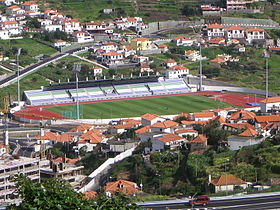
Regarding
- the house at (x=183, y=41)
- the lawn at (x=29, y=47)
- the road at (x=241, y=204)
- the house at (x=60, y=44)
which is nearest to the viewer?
the road at (x=241, y=204)

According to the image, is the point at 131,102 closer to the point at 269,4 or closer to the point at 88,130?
the point at 88,130

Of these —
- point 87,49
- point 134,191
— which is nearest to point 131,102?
point 87,49

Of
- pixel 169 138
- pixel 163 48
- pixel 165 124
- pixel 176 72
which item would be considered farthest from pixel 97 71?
pixel 169 138

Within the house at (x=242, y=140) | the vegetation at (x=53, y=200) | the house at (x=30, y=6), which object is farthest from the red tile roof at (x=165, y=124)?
the house at (x=30, y=6)

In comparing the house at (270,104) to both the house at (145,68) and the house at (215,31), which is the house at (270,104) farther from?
the house at (215,31)

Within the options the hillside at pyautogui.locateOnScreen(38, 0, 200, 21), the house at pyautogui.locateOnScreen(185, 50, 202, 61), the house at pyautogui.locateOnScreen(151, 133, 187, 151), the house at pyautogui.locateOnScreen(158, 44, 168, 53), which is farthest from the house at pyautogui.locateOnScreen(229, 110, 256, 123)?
the hillside at pyautogui.locateOnScreen(38, 0, 200, 21)

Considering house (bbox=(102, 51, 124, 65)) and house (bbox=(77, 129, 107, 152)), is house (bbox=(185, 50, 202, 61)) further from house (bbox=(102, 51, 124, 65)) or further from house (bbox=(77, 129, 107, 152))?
house (bbox=(77, 129, 107, 152))
